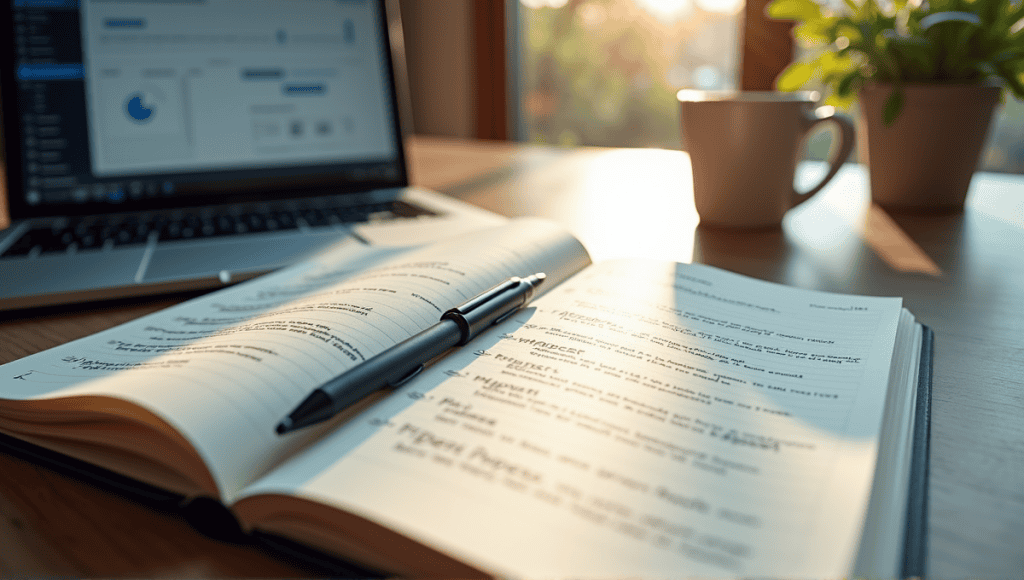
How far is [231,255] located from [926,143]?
2.29 feet

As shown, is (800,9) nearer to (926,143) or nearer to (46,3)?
(926,143)

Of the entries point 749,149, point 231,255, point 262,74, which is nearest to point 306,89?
point 262,74

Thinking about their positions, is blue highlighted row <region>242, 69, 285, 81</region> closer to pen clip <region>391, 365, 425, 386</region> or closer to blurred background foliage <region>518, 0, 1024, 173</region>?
pen clip <region>391, 365, 425, 386</region>

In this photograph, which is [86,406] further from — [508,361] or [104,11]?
[104,11]

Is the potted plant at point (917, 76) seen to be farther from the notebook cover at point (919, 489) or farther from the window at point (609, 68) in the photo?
the window at point (609, 68)

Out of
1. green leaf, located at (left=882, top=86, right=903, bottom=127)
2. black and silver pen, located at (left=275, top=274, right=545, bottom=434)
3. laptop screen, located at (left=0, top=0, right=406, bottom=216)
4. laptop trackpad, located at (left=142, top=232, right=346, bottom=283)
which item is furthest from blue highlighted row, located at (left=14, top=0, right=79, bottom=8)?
green leaf, located at (left=882, top=86, right=903, bottom=127)

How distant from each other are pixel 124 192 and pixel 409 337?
49 centimetres

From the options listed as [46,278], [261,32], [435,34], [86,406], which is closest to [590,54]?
[435,34]

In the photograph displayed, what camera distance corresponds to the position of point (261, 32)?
2.49ft

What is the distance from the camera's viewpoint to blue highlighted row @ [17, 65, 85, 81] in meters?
0.65

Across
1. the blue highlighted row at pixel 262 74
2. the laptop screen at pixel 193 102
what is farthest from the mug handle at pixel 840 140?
the blue highlighted row at pixel 262 74

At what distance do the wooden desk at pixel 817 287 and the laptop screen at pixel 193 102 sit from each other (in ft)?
0.70

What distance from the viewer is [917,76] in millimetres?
702

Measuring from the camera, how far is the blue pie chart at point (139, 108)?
697 millimetres
